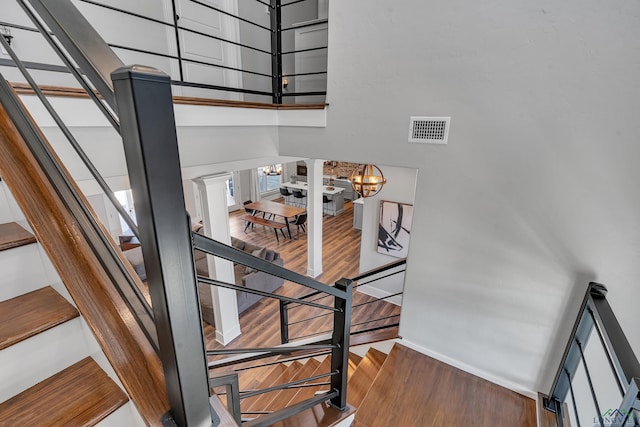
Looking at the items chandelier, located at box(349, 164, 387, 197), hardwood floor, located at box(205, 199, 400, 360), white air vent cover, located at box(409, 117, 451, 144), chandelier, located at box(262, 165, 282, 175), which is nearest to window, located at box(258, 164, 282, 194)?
chandelier, located at box(262, 165, 282, 175)

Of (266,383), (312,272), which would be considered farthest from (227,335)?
(312,272)

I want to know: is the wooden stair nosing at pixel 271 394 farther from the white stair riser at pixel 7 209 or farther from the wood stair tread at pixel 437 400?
the white stair riser at pixel 7 209

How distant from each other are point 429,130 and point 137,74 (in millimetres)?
1925

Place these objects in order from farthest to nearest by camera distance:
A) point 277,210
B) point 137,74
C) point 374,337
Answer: point 277,210 < point 374,337 < point 137,74

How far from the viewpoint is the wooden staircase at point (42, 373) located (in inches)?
28.3

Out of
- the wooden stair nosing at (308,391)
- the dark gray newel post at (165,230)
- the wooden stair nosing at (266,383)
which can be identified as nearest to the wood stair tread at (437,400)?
the wooden stair nosing at (308,391)

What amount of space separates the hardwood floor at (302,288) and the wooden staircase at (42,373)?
2.19 meters

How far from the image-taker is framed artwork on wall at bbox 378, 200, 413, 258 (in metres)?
4.59

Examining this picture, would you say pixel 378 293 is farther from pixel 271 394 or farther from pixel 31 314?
pixel 31 314

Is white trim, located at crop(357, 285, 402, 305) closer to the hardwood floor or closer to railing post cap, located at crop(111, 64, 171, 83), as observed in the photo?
the hardwood floor

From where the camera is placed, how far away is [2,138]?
1126mm

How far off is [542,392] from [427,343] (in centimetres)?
77

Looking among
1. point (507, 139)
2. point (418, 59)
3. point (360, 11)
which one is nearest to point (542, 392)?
point (507, 139)

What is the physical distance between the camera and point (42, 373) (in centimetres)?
81
